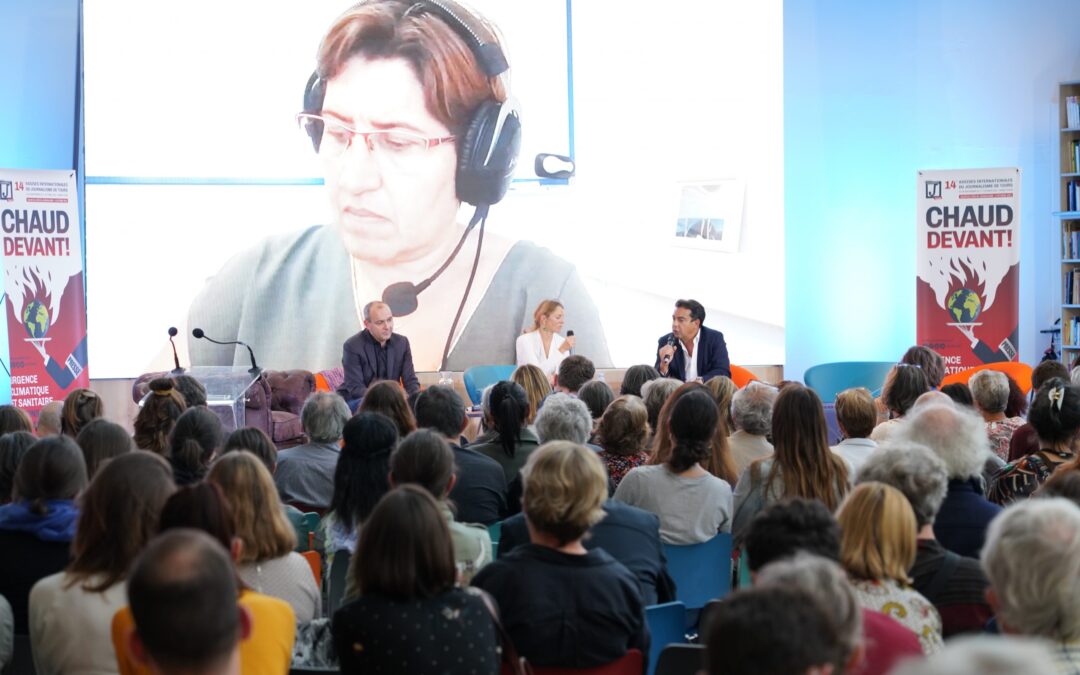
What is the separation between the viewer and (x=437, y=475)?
314cm

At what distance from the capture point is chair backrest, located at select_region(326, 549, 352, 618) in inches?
139

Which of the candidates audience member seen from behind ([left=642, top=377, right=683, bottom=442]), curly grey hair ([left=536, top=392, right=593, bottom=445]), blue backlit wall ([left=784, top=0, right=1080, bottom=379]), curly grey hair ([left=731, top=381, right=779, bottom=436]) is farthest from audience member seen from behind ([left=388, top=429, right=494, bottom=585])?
blue backlit wall ([left=784, top=0, right=1080, bottom=379])

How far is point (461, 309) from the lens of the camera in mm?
9250

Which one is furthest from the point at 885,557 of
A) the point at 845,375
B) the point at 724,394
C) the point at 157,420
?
the point at 845,375

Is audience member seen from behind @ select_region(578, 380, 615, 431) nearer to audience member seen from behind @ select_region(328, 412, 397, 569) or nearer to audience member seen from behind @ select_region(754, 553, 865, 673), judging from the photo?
audience member seen from behind @ select_region(328, 412, 397, 569)

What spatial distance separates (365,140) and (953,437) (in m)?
6.56

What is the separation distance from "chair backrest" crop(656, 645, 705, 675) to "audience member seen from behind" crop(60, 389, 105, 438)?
3.11 meters

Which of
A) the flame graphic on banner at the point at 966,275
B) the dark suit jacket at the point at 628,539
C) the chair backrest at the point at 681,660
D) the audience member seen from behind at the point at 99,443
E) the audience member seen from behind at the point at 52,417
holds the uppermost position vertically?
the flame graphic on banner at the point at 966,275

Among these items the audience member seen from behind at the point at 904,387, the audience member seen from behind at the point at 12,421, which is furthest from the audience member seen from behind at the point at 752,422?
the audience member seen from behind at the point at 12,421

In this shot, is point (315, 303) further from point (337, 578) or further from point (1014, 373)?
point (337, 578)

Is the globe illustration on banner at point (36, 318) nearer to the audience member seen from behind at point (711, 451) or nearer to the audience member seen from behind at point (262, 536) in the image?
the audience member seen from behind at point (711, 451)

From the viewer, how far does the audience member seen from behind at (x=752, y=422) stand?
174 inches

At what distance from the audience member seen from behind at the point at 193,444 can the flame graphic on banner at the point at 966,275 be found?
658 centimetres

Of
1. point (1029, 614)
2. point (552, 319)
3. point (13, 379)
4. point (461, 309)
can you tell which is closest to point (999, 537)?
point (1029, 614)
